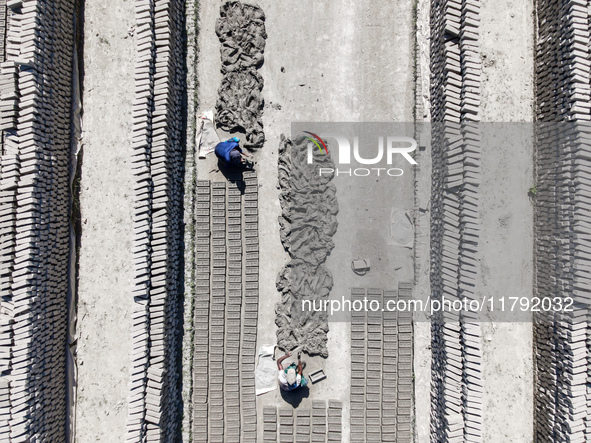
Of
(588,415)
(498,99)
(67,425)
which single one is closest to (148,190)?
(67,425)

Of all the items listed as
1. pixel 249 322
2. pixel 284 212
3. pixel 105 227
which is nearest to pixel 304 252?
pixel 284 212

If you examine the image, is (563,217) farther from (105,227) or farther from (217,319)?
(105,227)

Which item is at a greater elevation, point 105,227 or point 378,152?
point 378,152

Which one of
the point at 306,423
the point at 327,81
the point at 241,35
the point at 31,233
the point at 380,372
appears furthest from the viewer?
the point at 327,81

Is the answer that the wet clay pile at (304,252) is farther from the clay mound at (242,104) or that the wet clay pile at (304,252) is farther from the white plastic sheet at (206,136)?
the white plastic sheet at (206,136)

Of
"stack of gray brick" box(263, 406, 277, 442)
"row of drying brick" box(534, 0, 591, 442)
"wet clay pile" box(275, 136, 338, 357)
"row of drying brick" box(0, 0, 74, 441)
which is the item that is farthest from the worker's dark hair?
"row of drying brick" box(534, 0, 591, 442)

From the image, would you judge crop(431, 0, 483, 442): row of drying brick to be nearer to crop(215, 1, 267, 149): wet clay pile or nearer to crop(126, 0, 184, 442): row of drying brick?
crop(215, 1, 267, 149): wet clay pile
